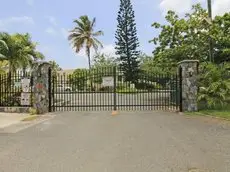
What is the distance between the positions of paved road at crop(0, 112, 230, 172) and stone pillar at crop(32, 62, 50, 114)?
489cm

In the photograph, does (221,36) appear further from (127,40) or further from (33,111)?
(127,40)

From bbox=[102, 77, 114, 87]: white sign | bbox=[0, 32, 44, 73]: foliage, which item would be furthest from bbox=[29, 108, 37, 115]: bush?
bbox=[0, 32, 44, 73]: foliage

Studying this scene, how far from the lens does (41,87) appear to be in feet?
59.4

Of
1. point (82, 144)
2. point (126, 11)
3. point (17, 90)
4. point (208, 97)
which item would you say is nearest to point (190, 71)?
point (208, 97)

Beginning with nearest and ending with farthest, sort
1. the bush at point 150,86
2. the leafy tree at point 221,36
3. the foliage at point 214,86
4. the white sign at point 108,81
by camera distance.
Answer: the foliage at point 214,86
the white sign at point 108,81
the bush at point 150,86
the leafy tree at point 221,36

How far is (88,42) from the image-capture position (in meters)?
56.4

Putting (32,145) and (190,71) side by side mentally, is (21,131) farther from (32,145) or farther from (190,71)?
(190,71)

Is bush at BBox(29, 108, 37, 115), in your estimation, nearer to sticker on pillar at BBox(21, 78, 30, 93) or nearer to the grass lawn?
sticker on pillar at BBox(21, 78, 30, 93)

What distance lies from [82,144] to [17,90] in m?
10.9

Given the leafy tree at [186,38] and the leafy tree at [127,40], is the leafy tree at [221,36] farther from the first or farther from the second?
the leafy tree at [127,40]

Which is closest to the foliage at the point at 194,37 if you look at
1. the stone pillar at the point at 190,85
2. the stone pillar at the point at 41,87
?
the stone pillar at the point at 190,85

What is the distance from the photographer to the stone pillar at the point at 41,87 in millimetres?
17969

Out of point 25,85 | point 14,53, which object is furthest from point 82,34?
point 25,85

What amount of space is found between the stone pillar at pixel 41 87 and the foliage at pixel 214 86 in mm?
7114
